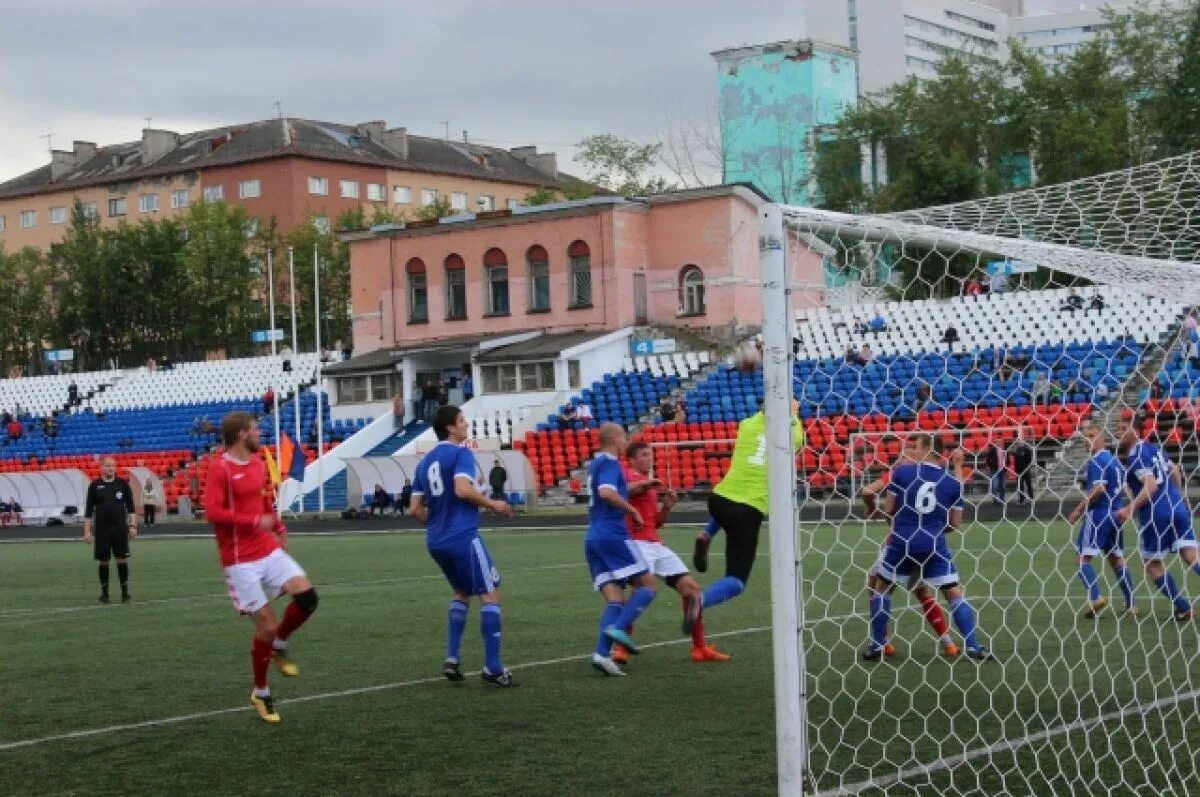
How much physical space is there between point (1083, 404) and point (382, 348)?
45.7 m

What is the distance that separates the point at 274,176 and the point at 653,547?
86.9 m

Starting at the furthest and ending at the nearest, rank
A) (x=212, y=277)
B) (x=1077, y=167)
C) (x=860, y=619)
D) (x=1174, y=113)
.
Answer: (x=212, y=277)
(x=1077, y=167)
(x=1174, y=113)
(x=860, y=619)

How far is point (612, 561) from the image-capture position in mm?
11727

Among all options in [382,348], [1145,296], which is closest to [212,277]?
Answer: [382,348]

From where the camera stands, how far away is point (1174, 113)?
62281mm

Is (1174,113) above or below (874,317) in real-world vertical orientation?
above

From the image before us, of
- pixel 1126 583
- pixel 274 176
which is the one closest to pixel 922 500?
pixel 1126 583

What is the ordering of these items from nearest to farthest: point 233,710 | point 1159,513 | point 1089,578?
point 233,710 → point 1159,513 → point 1089,578

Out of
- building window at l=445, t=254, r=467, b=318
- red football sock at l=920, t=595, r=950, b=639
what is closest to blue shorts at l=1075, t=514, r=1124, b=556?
red football sock at l=920, t=595, r=950, b=639

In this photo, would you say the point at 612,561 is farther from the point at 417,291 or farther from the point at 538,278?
the point at 417,291

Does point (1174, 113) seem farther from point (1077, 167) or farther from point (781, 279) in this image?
point (781, 279)

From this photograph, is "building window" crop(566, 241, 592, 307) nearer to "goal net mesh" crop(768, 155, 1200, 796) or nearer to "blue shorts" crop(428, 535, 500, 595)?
"goal net mesh" crop(768, 155, 1200, 796)

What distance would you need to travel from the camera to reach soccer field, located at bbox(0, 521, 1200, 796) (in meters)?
8.16

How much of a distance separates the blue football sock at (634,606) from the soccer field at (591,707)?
1.18 feet
